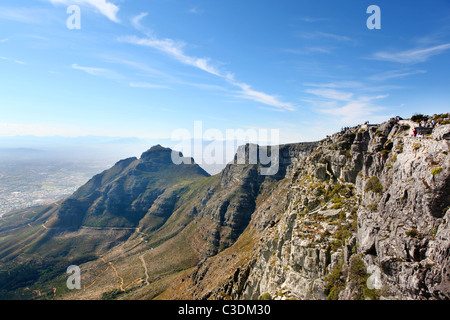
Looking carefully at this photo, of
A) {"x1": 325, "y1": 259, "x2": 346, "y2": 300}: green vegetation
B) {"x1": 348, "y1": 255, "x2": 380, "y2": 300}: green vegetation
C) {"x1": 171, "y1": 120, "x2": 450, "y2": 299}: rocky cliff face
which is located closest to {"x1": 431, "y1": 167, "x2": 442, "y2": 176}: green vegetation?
{"x1": 171, "y1": 120, "x2": 450, "y2": 299}: rocky cliff face

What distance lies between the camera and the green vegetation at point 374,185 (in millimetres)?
24922

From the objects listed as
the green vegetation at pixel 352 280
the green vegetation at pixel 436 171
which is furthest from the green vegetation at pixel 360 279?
the green vegetation at pixel 436 171

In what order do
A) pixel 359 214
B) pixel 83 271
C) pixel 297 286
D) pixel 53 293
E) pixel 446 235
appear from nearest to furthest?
pixel 446 235, pixel 359 214, pixel 297 286, pixel 53 293, pixel 83 271

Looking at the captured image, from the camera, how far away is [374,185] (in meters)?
25.8

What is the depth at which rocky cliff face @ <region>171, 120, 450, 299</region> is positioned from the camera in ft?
56.9

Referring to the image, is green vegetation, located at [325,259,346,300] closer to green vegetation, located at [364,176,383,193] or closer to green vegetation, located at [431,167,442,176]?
green vegetation, located at [364,176,383,193]

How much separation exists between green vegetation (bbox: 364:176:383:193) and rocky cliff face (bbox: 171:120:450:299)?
0.32 ft

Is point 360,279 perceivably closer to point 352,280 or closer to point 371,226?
point 352,280

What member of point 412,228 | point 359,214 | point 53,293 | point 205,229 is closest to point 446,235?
point 412,228

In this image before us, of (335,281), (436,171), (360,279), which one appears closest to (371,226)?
(360,279)

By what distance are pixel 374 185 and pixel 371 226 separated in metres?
5.28

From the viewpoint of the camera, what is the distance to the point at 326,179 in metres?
38.7
